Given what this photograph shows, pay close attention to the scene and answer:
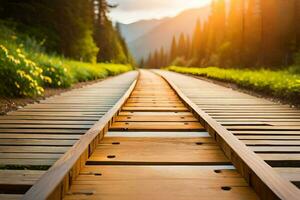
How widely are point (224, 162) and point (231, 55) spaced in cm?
5012

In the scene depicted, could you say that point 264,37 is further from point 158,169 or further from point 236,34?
point 158,169

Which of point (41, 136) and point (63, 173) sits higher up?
point (63, 173)

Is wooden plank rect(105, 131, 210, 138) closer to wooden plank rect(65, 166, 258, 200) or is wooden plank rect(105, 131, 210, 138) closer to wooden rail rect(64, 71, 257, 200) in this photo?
wooden rail rect(64, 71, 257, 200)

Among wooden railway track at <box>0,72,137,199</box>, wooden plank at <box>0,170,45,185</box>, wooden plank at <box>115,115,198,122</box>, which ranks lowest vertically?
wooden plank at <box>115,115,198,122</box>

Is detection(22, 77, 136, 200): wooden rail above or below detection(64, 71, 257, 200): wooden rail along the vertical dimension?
above

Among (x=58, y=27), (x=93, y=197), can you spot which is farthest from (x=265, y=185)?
(x=58, y=27)

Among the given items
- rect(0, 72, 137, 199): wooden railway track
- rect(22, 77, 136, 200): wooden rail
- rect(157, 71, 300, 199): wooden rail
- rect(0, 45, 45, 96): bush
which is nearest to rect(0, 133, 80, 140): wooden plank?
rect(0, 72, 137, 199): wooden railway track

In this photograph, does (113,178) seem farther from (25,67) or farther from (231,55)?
(231,55)

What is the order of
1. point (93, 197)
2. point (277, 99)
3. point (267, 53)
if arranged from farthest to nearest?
point (267, 53)
point (277, 99)
point (93, 197)

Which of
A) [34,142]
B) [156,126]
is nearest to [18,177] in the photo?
[34,142]

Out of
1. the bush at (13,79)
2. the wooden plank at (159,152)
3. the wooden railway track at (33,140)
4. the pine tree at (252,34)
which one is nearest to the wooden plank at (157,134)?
the wooden plank at (159,152)

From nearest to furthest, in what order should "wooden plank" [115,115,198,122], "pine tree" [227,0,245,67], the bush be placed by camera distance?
"wooden plank" [115,115,198,122] < the bush < "pine tree" [227,0,245,67]

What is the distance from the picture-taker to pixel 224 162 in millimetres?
3098

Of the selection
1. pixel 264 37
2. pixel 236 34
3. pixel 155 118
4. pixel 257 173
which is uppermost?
pixel 236 34
